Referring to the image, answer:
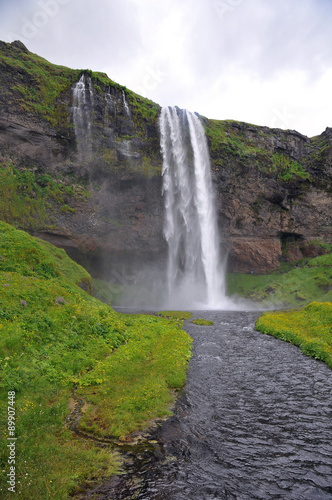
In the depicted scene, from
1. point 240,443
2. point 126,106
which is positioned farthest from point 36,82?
point 240,443

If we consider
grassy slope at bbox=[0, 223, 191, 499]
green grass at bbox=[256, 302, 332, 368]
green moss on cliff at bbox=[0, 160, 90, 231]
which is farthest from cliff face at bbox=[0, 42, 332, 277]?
green grass at bbox=[256, 302, 332, 368]

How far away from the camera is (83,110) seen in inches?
2066

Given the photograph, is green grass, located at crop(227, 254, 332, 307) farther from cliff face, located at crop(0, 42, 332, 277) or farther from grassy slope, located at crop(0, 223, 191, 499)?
grassy slope, located at crop(0, 223, 191, 499)

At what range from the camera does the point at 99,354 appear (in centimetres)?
1421

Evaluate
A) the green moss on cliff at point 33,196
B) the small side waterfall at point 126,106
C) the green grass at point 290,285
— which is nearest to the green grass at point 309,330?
the green grass at point 290,285

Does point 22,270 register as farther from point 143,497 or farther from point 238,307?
point 238,307

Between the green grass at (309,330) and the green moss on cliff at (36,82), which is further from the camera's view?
the green moss on cliff at (36,82)

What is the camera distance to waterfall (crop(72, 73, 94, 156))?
52.2 m

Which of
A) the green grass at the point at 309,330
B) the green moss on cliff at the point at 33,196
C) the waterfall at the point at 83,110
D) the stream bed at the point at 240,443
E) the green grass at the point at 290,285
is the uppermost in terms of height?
the waterfall at the point at 83,110

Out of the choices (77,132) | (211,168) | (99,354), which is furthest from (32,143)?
(99,354)

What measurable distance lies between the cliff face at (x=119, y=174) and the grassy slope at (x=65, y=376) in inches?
1345

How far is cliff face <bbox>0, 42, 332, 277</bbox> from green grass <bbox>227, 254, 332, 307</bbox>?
13.9 ft

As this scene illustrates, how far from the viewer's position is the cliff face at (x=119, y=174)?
159 feet

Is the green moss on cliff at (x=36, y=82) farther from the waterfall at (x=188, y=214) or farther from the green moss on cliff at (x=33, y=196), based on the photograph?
the waterfall at (x=188, y=214)
